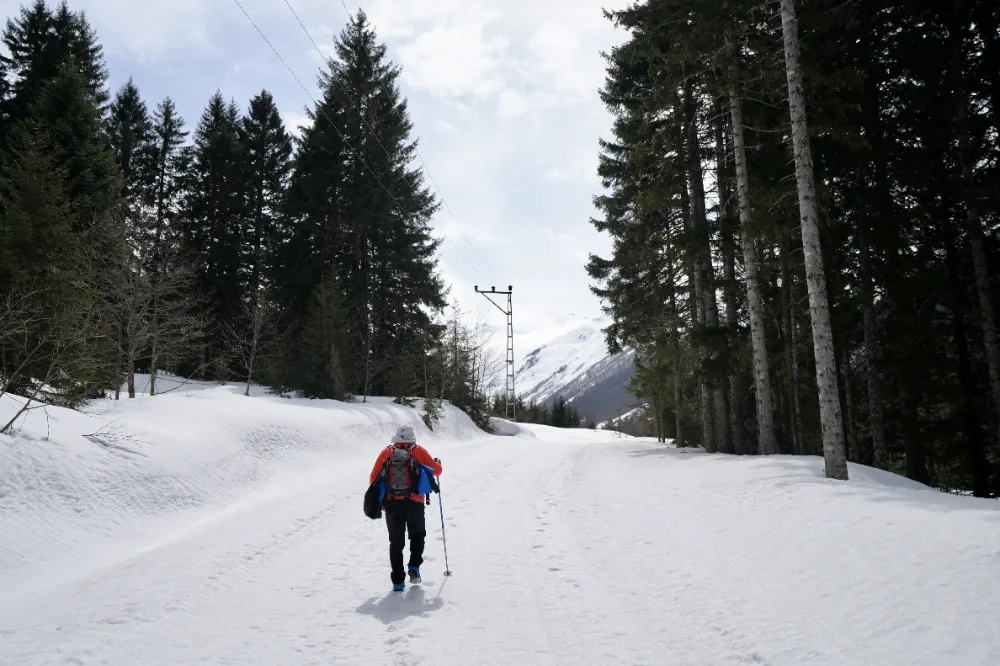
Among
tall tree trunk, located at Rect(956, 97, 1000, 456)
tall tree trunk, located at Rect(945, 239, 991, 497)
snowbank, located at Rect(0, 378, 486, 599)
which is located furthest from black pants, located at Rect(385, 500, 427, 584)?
tall tree trunk, located at Rect(945, 239, 991, 497)

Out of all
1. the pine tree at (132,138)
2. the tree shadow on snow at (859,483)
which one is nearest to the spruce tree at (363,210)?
the pine tree at (132,138)

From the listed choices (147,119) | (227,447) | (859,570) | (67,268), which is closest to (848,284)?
(859,570)

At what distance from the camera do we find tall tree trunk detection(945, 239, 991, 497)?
1338 cm

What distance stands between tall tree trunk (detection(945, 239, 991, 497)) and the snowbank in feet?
50.1

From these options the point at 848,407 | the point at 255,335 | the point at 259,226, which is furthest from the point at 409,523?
the point at 259,226

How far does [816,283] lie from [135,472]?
1281 centimetres

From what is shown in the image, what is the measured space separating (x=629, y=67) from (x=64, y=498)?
2089cm

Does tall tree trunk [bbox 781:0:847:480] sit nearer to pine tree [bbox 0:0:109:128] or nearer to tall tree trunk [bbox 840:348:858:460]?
tall tree trunk [bbox 840:348:858:460]

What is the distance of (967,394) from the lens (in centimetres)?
1376

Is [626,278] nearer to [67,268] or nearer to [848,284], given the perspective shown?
[848,284]

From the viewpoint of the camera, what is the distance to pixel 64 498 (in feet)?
26.9

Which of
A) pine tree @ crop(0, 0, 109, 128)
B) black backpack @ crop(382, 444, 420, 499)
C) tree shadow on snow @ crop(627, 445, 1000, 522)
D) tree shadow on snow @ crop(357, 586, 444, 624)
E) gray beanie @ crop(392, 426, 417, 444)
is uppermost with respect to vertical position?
pine tree @ crop(0, 0, 109, 128)

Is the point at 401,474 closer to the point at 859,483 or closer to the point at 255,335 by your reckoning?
the point at 859,483

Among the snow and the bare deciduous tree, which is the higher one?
the bare deciduous tree
